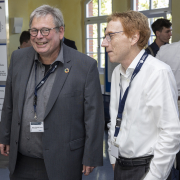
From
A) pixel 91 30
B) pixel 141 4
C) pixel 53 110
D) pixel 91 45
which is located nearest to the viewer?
pixel 53 110

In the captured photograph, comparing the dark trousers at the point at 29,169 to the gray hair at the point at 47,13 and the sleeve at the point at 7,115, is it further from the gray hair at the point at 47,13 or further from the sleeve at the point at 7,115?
the gray hair at the point at 47,13

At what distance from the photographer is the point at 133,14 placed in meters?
1.53

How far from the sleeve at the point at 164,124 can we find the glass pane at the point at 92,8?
962 centimetres

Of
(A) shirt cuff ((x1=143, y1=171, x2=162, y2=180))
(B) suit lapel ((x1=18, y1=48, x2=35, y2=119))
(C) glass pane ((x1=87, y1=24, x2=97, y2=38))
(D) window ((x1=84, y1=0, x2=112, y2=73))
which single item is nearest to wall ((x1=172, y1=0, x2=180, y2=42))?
(D) window ((x1=84, y1=0, x2=112, y2=73))

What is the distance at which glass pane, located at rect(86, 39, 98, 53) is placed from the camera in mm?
10772

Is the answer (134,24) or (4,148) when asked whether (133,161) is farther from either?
(4,148)

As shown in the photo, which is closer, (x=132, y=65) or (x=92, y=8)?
(x=132, y=65)

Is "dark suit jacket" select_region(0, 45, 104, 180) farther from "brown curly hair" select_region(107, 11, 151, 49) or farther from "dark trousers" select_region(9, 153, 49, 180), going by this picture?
Answer: "brown curly hair" select_region(107, 11, 151, 49)

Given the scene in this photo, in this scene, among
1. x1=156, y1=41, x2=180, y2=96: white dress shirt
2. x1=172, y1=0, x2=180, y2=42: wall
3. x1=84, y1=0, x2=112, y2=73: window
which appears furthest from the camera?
x1=84, y1=0, x2=112, y2=73: window

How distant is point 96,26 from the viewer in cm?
1061

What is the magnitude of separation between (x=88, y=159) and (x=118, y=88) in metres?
0.54

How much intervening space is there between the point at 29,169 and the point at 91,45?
30.2 feet

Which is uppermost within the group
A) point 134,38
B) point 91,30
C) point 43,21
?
point 91,30

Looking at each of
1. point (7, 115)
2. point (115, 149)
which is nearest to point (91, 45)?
point (7, 115)
